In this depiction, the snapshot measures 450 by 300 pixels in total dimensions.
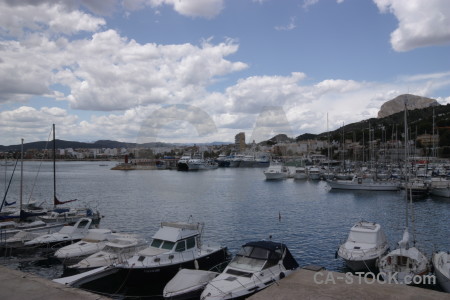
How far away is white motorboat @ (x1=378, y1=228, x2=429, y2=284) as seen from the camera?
17391 mm

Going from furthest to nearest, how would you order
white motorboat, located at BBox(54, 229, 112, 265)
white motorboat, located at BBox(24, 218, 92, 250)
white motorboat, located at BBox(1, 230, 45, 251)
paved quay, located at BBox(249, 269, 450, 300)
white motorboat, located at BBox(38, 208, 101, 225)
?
1. white motorboat, located at BBox(38, 208, 101, 225)
2. white motorboat, located at BBox(24, 218, 92, 250)
3. white motorboat, located at BBox(1, 230, 45, 251)
4. white motorboat, located at BBox(54, 229, 112, 265)
5. paved quay, located at BBox(249, 269, 450, 300)

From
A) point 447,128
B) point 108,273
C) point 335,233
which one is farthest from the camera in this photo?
point 447,128

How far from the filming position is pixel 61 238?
2723cm

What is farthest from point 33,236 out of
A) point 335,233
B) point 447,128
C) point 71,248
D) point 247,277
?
point 447,128

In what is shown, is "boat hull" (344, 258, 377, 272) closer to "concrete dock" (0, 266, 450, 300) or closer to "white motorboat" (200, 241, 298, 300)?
"white motorboat" (200, 241, 298, 300)

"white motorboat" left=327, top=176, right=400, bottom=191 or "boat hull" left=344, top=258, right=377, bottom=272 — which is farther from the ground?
"white motorboat" left=327, top=176, right=400, bottom=191

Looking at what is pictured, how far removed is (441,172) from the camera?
271ft

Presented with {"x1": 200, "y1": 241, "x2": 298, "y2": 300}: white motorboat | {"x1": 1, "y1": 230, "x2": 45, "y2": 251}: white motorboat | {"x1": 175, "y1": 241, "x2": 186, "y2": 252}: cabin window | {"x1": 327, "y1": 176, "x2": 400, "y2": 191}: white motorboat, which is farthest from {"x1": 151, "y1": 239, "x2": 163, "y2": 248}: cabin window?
{"x1": 327, "y1": 176, "x2": 400, "y2": 191}: white motorboat

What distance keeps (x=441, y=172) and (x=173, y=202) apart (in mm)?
63471

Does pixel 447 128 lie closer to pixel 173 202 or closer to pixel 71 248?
pixel 173 202

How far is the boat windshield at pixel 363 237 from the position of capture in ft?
73.9

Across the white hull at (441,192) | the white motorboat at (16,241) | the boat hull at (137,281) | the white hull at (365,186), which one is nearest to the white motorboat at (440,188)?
the white hull at (441,192)

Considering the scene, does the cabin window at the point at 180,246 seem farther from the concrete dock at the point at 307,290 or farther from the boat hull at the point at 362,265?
the boat hull at the point at 362,265

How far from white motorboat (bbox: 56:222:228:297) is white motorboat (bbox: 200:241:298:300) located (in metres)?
3.76
